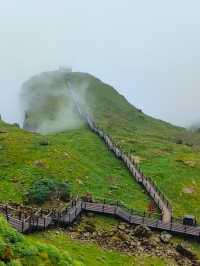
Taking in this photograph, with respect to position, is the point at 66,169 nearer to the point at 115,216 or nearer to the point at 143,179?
the point at 143,179

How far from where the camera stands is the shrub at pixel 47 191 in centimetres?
6534

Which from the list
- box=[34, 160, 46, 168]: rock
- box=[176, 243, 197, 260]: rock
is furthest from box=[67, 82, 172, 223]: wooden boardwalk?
box=[34, 160, 46, 168]: rock

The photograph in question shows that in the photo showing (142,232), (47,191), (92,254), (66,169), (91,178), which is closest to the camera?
(92,254)

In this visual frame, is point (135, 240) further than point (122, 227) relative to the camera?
No

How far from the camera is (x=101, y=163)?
94.8 meters

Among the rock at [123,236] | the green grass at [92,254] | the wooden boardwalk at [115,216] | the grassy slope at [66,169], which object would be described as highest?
the grassy slope at [66,169]

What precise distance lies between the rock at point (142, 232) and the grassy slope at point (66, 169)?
9499 millimetres

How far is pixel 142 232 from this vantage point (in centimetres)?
6119

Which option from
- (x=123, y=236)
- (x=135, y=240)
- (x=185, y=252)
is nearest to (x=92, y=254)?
(x=123, y=236)

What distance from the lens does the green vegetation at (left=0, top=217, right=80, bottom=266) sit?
1252 inches

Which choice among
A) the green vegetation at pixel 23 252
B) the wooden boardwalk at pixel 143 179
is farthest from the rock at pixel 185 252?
the green vegetation at pixel 23 252

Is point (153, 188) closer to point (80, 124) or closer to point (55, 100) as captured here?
point (80, 124)

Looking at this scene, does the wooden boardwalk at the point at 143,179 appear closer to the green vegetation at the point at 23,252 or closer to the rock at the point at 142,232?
the rock at the point at 142,232

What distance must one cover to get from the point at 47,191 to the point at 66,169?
48.0 ft
